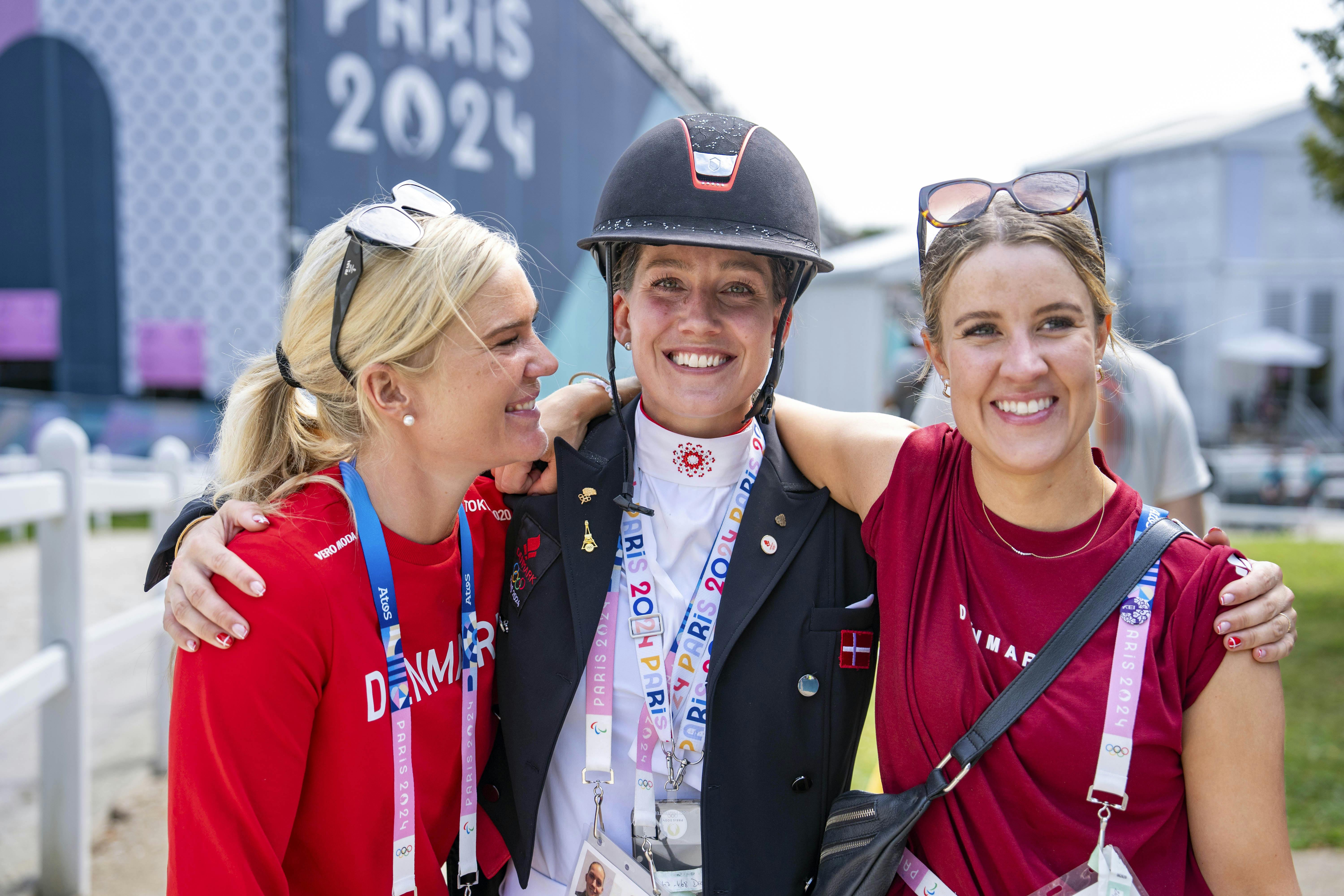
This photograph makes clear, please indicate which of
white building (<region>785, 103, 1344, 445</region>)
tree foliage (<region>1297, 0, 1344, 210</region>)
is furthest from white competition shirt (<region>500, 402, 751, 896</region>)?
white building (<region>785, 103, 1344, 445</region>)

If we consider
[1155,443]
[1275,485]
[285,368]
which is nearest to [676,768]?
[285,368]

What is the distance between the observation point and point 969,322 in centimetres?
185

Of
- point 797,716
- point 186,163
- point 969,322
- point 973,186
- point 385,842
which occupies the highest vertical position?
point 186,163

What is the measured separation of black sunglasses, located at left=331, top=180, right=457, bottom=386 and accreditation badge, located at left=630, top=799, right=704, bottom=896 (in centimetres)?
114

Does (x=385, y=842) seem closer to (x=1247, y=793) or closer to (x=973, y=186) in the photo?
(x=1247, y=793)

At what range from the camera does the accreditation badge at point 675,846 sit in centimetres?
199

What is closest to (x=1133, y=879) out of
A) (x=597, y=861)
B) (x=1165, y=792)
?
(x=1165, y=792)

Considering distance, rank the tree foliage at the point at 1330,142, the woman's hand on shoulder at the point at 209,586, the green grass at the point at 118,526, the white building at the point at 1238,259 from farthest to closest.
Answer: the white building at the point at 1238,259, the green grass at the point at 118,526, the tree foliage at the point at 1330,142, the woman's hand on shoulder at the point at 209,586

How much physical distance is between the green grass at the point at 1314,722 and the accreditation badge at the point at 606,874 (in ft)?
1.76

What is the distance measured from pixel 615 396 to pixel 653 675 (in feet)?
2.41

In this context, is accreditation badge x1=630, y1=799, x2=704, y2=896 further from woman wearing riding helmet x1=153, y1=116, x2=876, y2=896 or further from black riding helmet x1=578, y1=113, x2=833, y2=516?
black riding helmet x1=578, y1=113, x2=833, y2=516

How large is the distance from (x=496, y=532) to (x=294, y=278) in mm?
736

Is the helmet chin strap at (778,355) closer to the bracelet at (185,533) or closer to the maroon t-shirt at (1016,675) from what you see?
the maroon t-shirt at (1016,675)

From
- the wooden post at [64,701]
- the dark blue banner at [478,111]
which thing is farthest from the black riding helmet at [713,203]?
the dark blue banner at [478,111]
